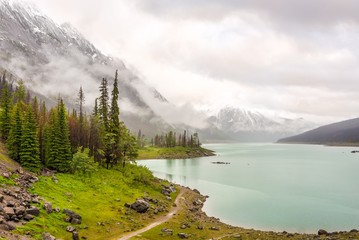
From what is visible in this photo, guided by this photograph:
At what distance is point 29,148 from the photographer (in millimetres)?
85062

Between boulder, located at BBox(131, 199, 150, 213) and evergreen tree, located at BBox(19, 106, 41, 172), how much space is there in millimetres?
25598

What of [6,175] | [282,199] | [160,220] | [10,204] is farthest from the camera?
[282,199]

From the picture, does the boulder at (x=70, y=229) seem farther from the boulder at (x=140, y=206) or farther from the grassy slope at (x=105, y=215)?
the boulder at (x=140, y=206)

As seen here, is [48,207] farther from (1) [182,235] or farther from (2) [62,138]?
(2) [62,138]

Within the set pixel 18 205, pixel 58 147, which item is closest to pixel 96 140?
pixel 58 147

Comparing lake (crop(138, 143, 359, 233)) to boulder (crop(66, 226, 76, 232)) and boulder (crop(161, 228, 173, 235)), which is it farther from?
boulder (crop(66, 226, 76, 232))

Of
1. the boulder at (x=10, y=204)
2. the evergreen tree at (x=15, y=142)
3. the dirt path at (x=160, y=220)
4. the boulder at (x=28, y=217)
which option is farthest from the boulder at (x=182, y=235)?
the evergreen tree at (x=15, y=142)

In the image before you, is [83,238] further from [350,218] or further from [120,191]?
[350,218]

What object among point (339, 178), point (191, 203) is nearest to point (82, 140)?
point (191, 203)

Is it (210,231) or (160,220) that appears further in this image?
(160,220)

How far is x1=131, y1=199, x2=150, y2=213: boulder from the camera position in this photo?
3046 inches

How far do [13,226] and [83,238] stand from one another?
11833 mm

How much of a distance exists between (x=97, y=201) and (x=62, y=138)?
87.3 ft

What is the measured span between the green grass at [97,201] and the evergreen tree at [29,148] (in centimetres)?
693
